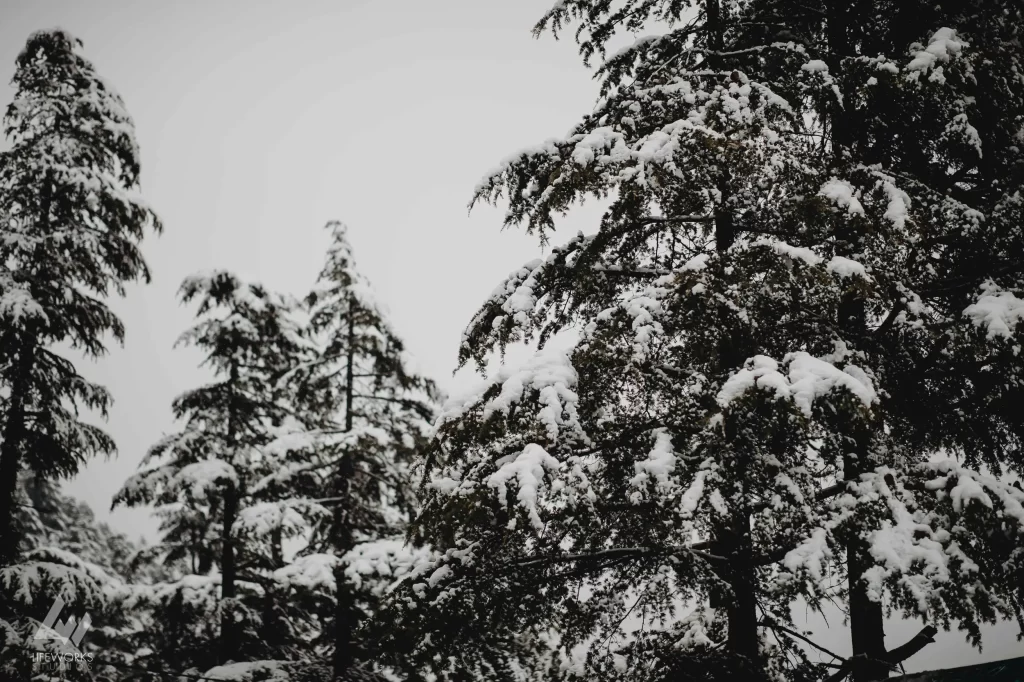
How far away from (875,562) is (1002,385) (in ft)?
6.25

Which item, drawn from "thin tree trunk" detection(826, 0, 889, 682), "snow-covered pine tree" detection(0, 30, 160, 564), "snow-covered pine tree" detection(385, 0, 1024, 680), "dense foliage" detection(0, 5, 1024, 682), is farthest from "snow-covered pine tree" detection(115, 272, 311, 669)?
"thin tree trunk" detection(826, 0, 889, 682)

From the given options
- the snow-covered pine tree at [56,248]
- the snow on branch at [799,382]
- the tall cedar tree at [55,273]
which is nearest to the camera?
the snow on branch at [799,382]

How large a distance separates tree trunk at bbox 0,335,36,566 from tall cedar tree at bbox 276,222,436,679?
442 centimetres

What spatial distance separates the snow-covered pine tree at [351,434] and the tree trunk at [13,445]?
3992 millimetres

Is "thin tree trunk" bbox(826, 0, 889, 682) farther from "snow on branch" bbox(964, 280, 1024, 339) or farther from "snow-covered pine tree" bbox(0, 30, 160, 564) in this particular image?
"snow-covered pine tree" bbox(0, 30, 160, 564)

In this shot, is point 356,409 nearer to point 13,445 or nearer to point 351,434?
point 351,434

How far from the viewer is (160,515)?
14594 millimetres

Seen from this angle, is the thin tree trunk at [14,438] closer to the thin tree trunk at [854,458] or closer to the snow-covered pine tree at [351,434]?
the snow-covered pine tree at [351,434]

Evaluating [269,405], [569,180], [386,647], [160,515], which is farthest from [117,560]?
[569,180]

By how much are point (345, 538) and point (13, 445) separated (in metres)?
5.75

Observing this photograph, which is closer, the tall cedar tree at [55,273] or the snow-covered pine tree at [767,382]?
the snow-covered pine tree at [767,382]

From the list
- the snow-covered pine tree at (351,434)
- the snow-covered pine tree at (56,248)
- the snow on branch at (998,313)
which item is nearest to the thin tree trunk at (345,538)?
the snow-covered pine tree at (351,434)

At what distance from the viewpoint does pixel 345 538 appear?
11.5m

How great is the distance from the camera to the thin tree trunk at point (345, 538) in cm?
1045
